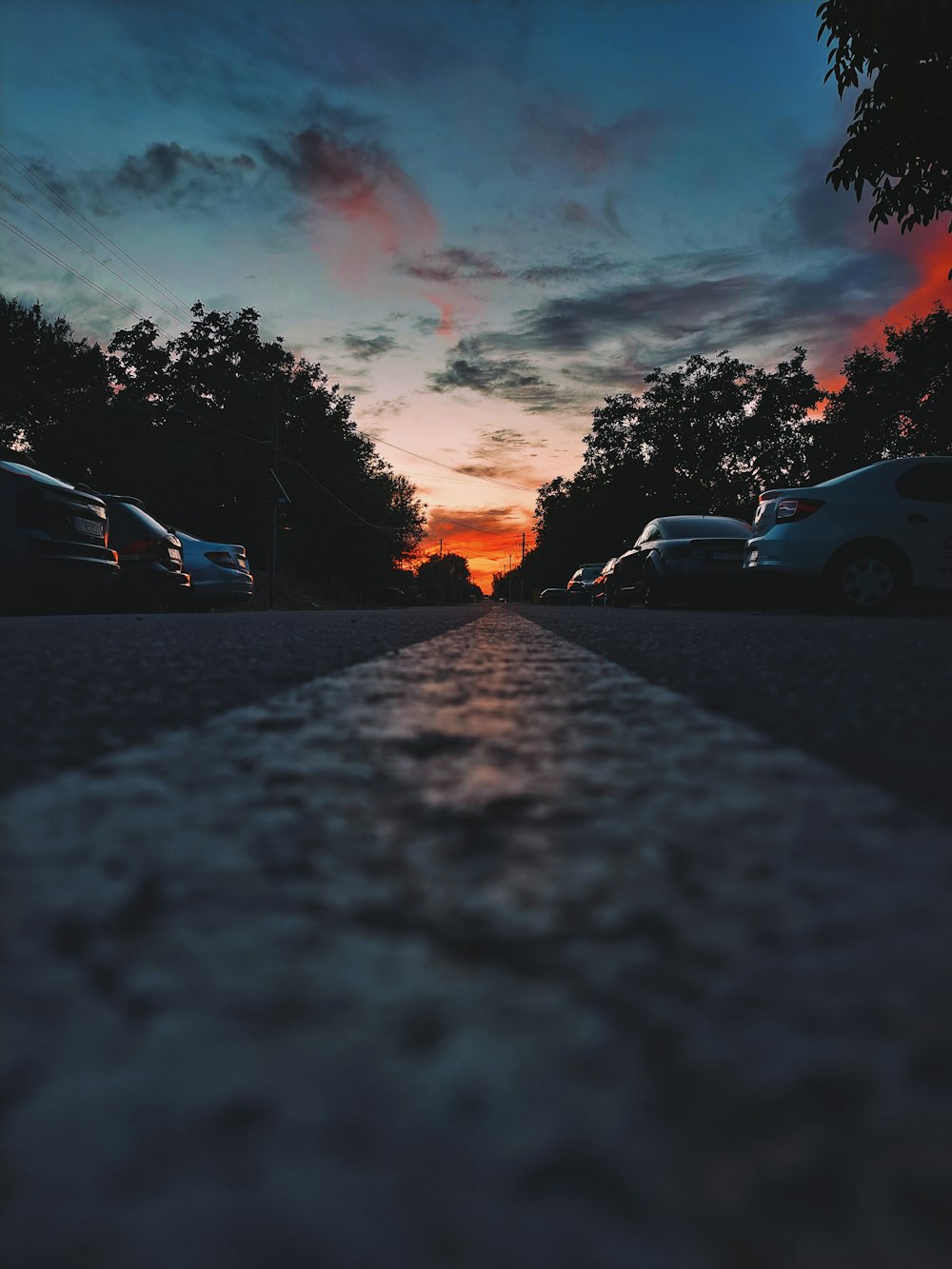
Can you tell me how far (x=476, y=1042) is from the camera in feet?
1.92

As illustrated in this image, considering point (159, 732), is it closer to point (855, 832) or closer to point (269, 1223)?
point (855, 832)

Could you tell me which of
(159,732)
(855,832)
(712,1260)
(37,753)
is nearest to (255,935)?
(712,1260)

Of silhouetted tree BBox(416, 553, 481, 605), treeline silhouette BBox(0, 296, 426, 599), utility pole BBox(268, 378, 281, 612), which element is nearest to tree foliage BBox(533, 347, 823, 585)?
treeline silhouette BBox(0, 296, 426, 599)

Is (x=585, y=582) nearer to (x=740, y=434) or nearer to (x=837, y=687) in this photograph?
(x=740, y=434)

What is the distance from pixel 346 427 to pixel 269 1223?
58.6 meters

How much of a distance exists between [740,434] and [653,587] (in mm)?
40075

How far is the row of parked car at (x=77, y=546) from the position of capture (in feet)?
33.8

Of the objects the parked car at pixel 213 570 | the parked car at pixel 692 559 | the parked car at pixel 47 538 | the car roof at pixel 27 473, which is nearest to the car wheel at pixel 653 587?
the parked car at pixel 692 559

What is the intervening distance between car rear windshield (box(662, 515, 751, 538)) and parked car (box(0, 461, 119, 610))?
972 centimetres

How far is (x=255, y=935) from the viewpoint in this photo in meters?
0.77

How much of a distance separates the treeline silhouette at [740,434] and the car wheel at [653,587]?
2813cm

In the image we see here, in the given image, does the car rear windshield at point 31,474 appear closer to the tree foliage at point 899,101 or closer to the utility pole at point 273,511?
the tree foliage at point 899,101

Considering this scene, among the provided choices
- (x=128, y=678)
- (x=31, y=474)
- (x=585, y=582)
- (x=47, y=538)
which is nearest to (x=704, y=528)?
(x=47, y=538)

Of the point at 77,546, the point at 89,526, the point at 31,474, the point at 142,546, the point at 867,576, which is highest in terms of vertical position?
the point at 31,474
